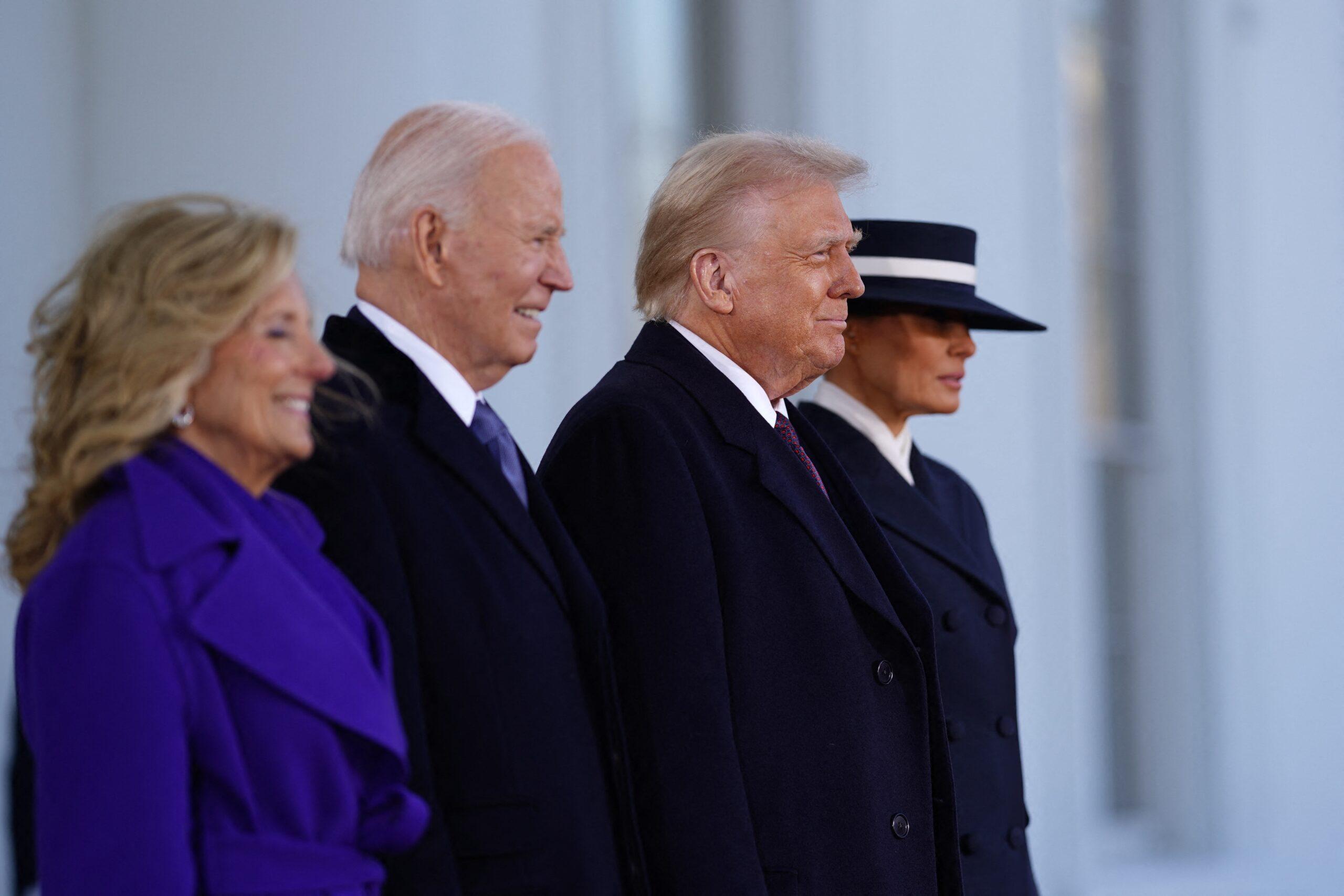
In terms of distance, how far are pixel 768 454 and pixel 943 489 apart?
2.99ft

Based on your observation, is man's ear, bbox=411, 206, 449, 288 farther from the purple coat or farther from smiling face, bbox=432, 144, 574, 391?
the purple coat

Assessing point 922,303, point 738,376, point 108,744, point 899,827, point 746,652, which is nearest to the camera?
point 108,744

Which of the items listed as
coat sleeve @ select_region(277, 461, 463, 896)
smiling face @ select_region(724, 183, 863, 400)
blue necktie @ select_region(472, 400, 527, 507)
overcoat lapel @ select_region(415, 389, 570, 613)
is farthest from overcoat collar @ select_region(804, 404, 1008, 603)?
coat sleeve @ select_region(277, 461, 463, 896)

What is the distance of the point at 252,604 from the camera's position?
173cm

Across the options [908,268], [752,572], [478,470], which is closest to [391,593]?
[478,470]

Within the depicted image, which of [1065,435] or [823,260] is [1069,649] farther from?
[823,260]

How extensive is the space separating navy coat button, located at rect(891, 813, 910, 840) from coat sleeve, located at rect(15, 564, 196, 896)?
48.9 inches

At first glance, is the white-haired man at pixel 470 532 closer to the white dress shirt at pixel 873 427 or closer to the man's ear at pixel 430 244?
the man's ear at pixel 430 244

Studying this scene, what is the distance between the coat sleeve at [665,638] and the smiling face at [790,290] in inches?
13.3

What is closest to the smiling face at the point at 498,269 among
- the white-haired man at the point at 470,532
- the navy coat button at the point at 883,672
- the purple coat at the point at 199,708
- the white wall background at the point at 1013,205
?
the white-haired man at the point at 470,532

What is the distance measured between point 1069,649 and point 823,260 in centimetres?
378

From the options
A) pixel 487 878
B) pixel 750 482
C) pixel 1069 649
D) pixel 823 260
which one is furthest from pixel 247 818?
pixel 1069 649

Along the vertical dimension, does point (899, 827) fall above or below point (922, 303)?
below

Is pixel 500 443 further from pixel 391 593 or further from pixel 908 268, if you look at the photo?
pixel 908 268
